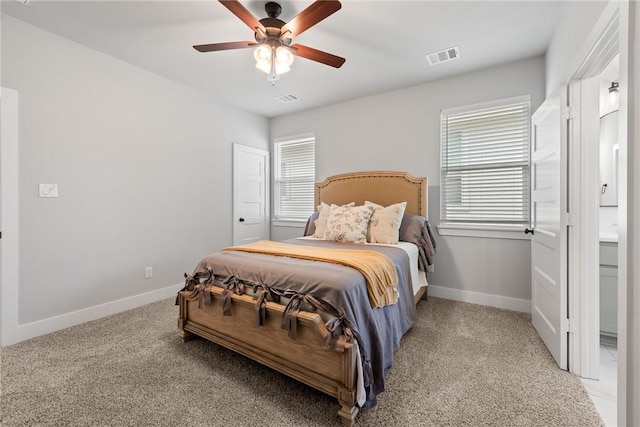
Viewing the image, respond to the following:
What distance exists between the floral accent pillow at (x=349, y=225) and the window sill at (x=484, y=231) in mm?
1017

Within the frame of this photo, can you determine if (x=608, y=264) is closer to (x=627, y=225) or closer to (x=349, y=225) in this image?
(x=627, y=225)

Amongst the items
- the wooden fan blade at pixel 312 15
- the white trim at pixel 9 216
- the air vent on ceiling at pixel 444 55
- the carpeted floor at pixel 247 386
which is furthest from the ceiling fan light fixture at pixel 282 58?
the carpeted floor at pixel 247 386

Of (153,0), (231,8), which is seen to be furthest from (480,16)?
(153,0)

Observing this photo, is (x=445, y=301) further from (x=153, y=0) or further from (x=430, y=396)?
(x=153, y=0)

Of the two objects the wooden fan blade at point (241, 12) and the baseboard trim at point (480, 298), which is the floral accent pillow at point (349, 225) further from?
the wooden fan blade at point (241, 12)

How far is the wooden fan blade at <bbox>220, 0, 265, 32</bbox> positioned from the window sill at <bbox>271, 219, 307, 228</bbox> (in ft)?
9.54

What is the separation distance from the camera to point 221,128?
403cm

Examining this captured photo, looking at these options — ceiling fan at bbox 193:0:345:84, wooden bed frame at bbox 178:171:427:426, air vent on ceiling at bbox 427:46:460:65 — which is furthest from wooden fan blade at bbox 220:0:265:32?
wooden bed frame at bbox 178:171:427:426

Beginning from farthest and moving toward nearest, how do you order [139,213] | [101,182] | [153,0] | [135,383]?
[139,213]
[101,182]
[153,0]
[135,383]

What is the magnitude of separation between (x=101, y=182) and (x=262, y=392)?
2617 millimetres

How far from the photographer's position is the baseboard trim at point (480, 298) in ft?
9.61

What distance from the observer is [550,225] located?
6.84 feet

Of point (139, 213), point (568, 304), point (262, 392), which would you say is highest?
point (139, 213)

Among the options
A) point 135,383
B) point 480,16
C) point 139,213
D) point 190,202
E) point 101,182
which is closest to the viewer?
point 135,383
